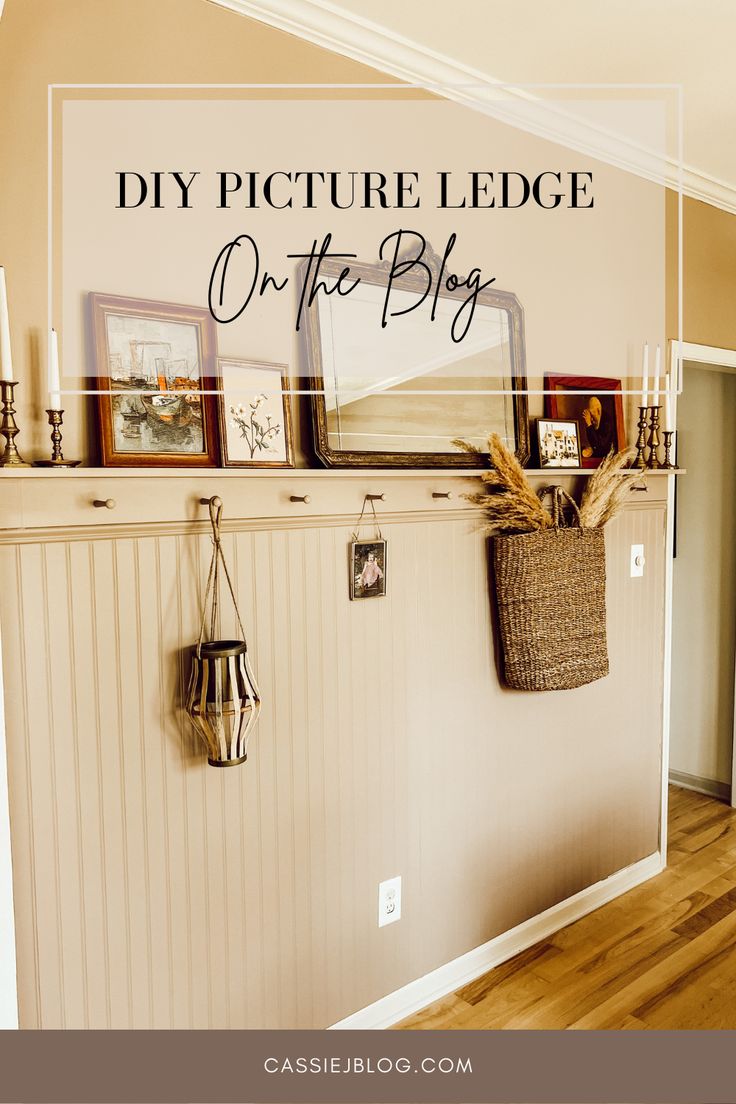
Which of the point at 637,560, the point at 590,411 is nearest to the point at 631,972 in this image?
the point at 637,560

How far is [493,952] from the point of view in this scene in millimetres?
2271

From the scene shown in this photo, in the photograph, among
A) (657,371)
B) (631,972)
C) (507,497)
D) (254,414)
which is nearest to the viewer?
(254,414)

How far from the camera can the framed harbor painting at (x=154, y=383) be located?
1.51 meters

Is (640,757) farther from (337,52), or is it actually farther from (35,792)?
(337,52)

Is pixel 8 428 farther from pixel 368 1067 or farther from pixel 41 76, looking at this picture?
pixel 368 1067

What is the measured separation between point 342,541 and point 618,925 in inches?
65.0

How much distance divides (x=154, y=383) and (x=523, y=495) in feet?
3.37

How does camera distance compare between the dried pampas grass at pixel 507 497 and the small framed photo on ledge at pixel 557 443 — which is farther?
the small framed photo on ledge at pixel 557 443

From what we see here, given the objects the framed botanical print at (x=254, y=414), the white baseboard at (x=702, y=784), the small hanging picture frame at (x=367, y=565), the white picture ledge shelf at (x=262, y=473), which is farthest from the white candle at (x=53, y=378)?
the white baseboard at (x=702, y=784)

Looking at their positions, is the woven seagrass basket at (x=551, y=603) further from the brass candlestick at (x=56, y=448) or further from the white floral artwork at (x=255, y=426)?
the brass candlestick at (x=56, y=448)

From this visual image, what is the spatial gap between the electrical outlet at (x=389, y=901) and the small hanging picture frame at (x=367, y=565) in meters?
0.76

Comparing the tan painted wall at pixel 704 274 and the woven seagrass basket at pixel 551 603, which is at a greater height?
the tan painted wall at pixel 704 274

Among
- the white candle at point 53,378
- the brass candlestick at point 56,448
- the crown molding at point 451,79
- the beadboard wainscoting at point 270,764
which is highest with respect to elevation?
Result: the crown molding at point 451,79

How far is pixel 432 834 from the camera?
2.09m
